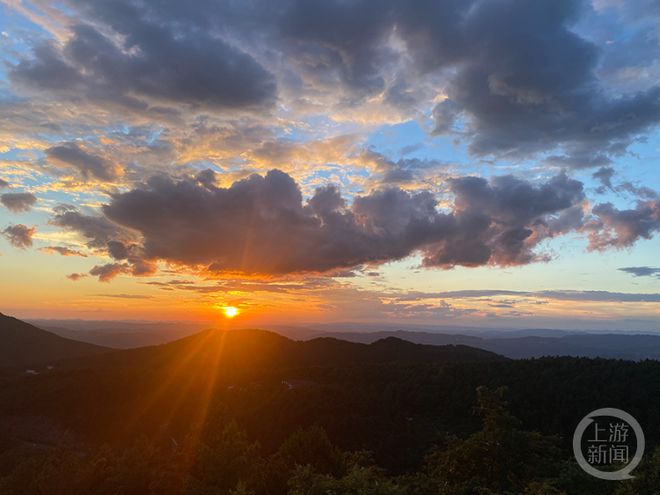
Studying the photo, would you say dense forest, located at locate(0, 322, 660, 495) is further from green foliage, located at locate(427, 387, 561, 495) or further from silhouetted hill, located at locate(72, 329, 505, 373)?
silhouetted hill, located at locate(72, 329, 505, 373)

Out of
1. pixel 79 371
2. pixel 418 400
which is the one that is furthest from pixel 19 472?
pixel 79 371

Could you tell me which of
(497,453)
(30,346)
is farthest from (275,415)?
(30,346)

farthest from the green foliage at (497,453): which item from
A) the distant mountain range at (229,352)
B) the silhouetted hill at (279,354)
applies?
the distant mountain range at (229,352)

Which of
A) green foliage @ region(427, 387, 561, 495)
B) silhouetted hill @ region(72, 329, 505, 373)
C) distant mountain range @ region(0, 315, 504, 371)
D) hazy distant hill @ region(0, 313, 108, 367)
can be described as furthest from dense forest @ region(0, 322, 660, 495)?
hazy distant hill @ region(0, 313, 108, 367)

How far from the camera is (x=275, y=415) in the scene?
91.9 meters

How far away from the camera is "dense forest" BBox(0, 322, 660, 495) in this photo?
23.0 m

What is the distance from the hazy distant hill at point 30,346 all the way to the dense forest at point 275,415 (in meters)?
30.5

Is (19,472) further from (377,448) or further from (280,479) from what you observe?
(377,448)

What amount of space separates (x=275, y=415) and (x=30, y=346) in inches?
5165

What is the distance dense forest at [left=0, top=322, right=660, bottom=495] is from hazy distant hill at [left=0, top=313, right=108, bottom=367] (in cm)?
3055

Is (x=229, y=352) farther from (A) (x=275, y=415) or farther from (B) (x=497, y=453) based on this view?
(B) (x=497, y=453)

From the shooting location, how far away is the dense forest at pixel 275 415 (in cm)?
2298

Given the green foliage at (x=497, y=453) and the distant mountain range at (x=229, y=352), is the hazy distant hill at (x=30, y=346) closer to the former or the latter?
the distant mountain range at (x=229, y=352)

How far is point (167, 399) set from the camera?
108 m
